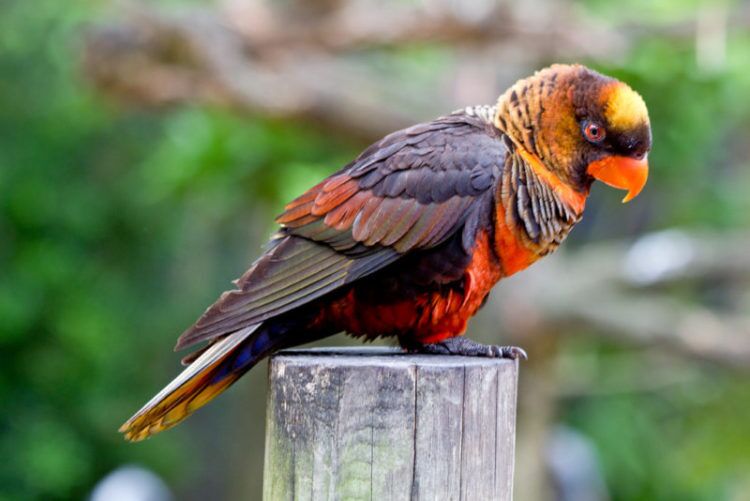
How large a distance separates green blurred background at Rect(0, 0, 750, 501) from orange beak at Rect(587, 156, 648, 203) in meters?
3.37

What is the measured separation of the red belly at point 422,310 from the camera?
3.12 m

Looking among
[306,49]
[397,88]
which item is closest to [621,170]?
[306,49]

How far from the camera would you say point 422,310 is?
313 centimetres

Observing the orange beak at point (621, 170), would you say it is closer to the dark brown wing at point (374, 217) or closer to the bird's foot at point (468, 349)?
the dark brown wing at point (374, 217)

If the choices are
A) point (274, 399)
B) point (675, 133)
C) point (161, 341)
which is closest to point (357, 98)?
point (675, 133)

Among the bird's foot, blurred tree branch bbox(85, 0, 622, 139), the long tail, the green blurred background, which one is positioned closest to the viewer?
the long tail

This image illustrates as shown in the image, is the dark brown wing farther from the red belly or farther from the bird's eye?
the bird's eye

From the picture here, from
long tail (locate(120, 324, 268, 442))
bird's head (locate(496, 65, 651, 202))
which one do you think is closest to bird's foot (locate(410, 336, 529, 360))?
long tail (locate(120, 324, 268, 442))

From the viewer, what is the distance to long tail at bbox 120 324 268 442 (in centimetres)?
276

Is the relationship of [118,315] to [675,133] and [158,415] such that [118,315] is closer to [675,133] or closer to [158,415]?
[675,133]

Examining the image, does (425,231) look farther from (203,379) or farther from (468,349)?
(203,379)

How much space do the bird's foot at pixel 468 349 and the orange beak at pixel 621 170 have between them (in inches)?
29.0

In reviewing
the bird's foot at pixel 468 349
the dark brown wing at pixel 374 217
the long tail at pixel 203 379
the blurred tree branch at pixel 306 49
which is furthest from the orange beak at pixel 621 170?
the blurred tree branch at pixel 306 49

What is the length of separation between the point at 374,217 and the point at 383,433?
2.92 feet
